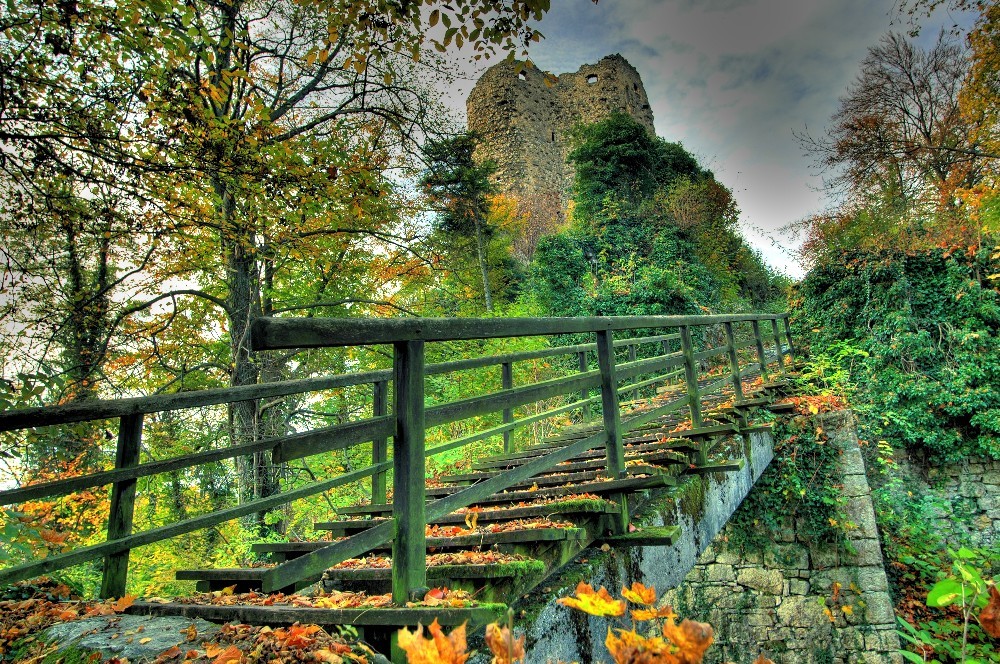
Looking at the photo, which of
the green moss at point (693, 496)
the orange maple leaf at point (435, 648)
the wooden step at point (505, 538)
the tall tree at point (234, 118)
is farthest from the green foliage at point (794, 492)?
the orange maple leaf at point (435, 648)

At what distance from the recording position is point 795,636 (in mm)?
6801

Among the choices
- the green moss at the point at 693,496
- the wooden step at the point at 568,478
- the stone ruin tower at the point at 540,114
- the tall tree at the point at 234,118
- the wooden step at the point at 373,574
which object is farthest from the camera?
the stone ruin tower at the point at 540,114

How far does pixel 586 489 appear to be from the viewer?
9.94 ft

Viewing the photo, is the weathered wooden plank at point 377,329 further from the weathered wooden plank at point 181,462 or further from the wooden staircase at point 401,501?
the weathered wooden plank at point 181,462

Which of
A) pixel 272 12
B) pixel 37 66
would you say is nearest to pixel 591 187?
pixel 272 12

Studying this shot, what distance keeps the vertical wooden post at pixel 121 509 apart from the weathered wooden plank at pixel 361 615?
0.88 metres

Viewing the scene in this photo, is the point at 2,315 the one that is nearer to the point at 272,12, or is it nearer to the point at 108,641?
the point at 108,641

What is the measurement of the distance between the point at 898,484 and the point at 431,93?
10.4 meters

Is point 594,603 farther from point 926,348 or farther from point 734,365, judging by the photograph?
point 926,348

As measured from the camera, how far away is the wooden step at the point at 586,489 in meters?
2.87

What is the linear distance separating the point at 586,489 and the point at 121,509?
2.37 m

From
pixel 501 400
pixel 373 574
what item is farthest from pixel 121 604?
pixel 501 400

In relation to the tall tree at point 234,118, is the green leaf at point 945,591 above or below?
below

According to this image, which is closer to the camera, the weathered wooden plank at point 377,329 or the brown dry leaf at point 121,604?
the weathered wooden plank at point 377,329
